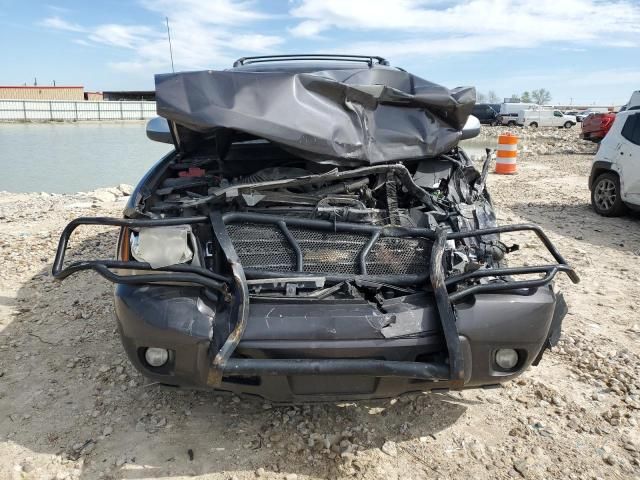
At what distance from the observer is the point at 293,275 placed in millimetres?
2549

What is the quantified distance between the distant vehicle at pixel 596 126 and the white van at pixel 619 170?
39.4ft

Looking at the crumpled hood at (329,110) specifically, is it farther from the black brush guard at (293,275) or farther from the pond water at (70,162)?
the pond water at (70,162)

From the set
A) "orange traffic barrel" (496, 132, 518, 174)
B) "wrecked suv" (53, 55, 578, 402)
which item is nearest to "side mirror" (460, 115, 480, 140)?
"wrecked suv" (53, 55, 578, 402)

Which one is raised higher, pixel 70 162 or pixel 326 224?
pixel 326 224

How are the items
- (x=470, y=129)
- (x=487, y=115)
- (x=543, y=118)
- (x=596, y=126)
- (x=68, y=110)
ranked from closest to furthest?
1. (x=470, y=129)
2. (x=596, y=126)
3. (x=68, y=110)
4. (x=543, y=118)
5. (x=487, y=115)

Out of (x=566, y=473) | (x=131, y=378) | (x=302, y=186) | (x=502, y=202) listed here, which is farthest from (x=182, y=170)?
(x=502, y=202)

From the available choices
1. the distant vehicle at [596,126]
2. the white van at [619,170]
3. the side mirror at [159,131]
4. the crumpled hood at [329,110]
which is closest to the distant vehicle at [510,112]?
the distant vehicle at [596,126]

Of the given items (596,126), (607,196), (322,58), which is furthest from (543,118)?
(322,58)

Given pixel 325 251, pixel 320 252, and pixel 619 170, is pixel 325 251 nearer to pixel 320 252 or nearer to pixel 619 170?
pixel 320 252

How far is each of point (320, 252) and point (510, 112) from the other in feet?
128

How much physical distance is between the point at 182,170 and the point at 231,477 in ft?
6.75

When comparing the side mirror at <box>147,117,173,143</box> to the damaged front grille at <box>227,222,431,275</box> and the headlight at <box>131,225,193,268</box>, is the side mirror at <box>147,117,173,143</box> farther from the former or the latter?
the headlight at <box>131,225,193,268</box>

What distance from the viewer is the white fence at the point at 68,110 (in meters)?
33.8

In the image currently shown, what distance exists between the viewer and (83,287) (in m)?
4.68
